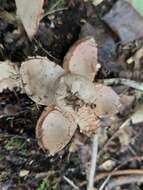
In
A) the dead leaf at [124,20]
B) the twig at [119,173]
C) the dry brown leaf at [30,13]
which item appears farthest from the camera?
the twig at [119,173]

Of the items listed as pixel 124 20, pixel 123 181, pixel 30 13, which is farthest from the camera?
pixel 123 181

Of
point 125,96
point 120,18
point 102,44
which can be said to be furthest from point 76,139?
point 120,18

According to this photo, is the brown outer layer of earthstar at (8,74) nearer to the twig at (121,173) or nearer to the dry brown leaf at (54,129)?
the dry brown leaf at (54,129)

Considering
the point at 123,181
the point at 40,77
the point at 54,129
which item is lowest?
the point at 123,181

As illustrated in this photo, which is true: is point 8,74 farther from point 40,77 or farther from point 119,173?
point 119,173

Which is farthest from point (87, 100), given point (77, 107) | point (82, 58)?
point (82, 58)

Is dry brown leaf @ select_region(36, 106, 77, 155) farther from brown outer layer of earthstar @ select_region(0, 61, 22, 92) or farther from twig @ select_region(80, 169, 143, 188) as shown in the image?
twig @ select_region(80, 169, 143, 188)

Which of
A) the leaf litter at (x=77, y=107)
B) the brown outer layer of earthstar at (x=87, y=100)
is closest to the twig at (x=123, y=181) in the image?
the leaf litter at (x=77, y=107)
